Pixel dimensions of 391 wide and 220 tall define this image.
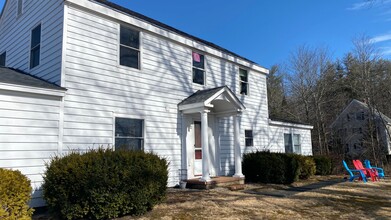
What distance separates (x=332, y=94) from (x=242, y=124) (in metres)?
20.1

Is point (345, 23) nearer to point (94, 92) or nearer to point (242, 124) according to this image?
point (242, 124)

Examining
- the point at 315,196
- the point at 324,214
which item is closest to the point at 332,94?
the point at 315,196

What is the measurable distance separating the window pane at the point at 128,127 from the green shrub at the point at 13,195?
3.62 metres

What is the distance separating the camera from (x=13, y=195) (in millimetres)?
4570

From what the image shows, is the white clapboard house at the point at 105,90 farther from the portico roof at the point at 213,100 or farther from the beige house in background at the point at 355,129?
the beige house in background at the point at 355,129

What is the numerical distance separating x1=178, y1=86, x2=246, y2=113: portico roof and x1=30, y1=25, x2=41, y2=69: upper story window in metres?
4.65

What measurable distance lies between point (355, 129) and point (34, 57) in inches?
1185

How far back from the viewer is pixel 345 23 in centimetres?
1084

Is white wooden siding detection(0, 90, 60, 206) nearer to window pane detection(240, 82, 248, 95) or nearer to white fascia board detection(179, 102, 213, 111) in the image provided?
white fascia board detection(179, 102, 213, 111)

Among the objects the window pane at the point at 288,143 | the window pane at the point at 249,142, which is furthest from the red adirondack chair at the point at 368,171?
the window pane at the point at 249,142

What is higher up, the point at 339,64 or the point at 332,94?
the point at 339,64

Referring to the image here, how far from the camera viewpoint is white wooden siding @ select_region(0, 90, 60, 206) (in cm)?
627

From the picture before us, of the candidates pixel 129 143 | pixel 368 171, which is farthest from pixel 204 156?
pixel 368 171

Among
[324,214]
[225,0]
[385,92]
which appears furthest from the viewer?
[385,92]
